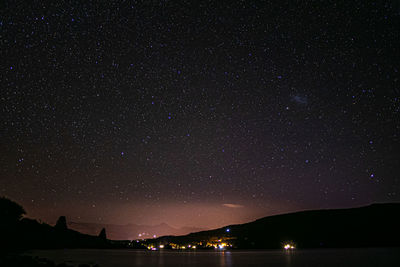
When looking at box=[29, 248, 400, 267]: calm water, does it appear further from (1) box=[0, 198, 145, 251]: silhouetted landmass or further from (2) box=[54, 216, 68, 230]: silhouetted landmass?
(2) box=[54, 216, 68, 230]: silhouetted landmass

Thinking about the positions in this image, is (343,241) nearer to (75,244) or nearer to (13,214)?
(75,244)

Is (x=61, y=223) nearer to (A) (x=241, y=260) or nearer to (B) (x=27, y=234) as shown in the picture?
(B) (x=27, y=234)

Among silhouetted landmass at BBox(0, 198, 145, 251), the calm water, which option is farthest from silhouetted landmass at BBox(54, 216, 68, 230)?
the calm water

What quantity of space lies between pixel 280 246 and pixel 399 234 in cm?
7142

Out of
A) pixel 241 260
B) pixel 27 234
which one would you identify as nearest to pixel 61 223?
pixel 27 234

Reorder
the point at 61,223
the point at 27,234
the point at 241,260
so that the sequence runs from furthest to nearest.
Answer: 1. the point at 61,223
2. the point at 27,234
3. the point at 241,260

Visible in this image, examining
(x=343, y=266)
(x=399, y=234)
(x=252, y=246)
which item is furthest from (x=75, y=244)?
(x=399, y=234)

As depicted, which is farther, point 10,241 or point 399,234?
point 399,234

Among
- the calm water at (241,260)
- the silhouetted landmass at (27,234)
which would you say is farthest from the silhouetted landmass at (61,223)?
the calm water at (241,260)

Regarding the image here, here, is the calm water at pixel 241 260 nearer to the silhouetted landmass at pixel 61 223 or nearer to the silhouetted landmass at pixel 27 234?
the silhouetted landmass at pixel 27 234

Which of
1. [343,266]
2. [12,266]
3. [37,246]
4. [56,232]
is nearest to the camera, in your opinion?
[12,266]

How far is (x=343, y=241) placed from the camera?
18575 cm

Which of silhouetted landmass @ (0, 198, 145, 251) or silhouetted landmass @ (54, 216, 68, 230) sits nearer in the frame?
silhouetted landmass @ (0, 198, 145, 251)

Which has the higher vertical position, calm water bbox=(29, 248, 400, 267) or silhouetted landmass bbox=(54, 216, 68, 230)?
silhouetted landmass bbox=(54, 216, 68, 230)
